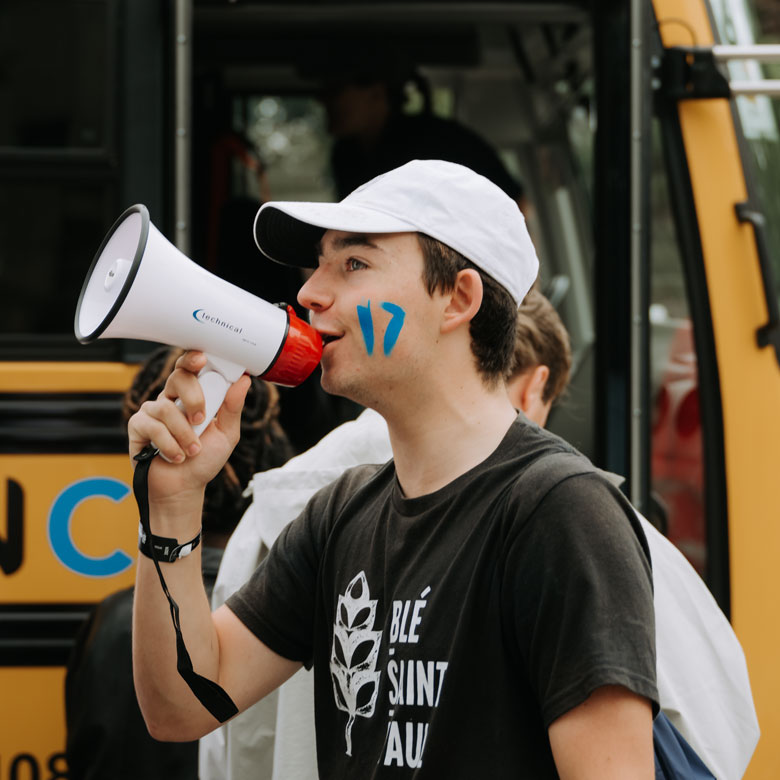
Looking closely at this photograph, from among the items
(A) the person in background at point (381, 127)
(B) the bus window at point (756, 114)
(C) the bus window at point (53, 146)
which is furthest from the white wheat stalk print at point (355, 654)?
(A) the person in background at point (381, 127)

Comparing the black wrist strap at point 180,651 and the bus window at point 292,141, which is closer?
the black wrist strap at point 180,651

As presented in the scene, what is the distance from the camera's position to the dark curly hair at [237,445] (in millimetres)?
2555

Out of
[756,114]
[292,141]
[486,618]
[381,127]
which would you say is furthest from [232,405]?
[292,141]

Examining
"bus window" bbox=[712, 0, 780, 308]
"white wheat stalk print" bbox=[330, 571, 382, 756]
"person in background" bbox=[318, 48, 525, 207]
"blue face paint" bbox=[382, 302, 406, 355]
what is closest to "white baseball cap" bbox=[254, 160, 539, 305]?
"blue face paint" bbox=[382, 302, 406, 355]

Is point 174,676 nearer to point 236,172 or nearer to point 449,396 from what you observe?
point 449,396

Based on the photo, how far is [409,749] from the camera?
1534 mm

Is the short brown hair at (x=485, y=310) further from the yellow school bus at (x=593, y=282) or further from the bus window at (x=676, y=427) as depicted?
the bus window at (x=676, y=427)

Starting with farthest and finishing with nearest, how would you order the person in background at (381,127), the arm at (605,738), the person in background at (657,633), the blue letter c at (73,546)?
1. the person in background at (381,127)
2. the blue letter c at (73,546)
3. the person in background at (657,633)
4. the arm at (605,738)

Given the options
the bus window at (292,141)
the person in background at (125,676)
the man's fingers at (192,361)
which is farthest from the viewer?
the bus window at (292,141)

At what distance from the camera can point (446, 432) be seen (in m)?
1.67

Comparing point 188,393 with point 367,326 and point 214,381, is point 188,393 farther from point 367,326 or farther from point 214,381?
point 367,326

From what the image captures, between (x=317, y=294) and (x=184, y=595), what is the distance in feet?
1.59

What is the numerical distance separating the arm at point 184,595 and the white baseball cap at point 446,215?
0.98 feet

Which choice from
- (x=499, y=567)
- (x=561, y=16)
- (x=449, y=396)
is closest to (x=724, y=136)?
(x=561, y=16)
